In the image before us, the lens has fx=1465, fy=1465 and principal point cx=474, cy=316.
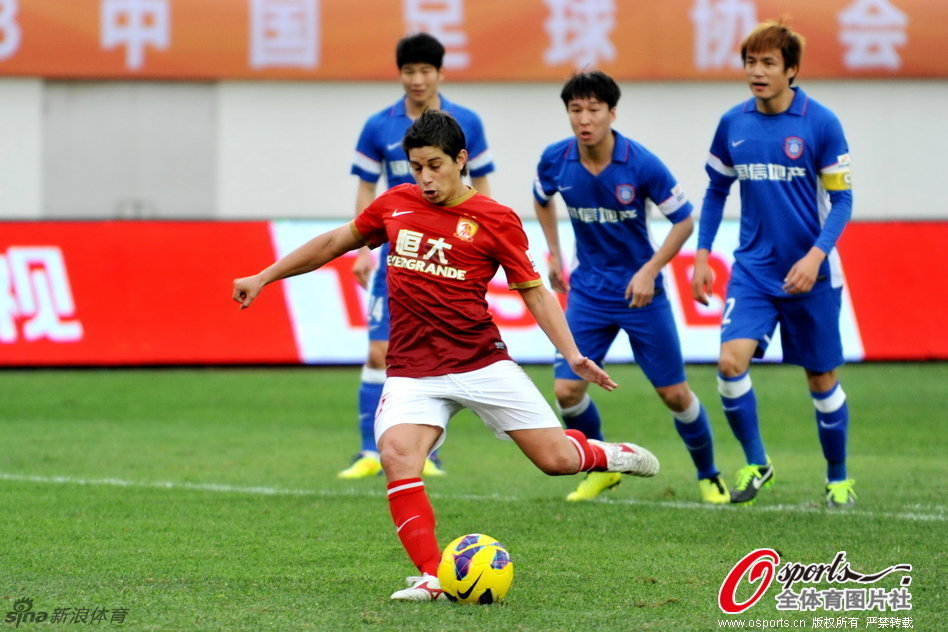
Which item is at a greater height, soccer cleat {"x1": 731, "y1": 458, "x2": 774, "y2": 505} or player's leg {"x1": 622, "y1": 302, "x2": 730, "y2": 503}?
player's leg {"x1": 622, "y1": 302, "x2": 730, "y2": 503}

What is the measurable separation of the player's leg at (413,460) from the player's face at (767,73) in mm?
2872

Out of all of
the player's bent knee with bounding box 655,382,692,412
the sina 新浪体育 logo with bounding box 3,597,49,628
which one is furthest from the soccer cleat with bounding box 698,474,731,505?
the sina 新浪体育 logo with bounding box 3,597,49,628

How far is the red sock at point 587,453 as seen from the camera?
20.5ft

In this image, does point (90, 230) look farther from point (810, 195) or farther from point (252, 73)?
point (810, 195)

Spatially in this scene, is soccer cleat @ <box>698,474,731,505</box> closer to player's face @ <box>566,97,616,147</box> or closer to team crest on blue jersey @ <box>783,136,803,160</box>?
team crest on blue jersey @ <box>783,136,803,160</box>

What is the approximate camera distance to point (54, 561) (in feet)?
20.6

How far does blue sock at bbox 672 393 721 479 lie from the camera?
26.8 feet

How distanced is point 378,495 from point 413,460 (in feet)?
8.72

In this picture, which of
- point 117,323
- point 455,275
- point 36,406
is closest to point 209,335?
point 117,323

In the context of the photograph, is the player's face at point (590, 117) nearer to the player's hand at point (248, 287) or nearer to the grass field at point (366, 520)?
the grass field at point (366, 520)

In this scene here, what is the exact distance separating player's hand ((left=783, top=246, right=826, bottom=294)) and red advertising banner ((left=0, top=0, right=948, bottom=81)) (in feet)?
44.7

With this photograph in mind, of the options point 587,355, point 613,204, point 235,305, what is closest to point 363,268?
point 587,355

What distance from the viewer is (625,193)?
7.98 m

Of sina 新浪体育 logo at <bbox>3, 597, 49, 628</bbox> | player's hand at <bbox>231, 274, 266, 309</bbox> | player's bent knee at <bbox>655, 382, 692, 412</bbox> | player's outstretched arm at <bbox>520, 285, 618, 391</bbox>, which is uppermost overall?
player's hand at <bbox>231, 274, 266, 309</bbox>
